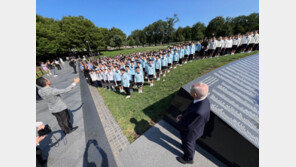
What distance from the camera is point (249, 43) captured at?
9.40 meters

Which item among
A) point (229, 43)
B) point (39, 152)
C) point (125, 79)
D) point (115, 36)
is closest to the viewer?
point (39, 152)

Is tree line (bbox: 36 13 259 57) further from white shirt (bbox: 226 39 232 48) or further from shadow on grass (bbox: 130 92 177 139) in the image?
shadow on grass (bbox: 130 92 177 139)

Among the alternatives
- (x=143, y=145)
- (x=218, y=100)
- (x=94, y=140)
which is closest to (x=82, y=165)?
(x=94, y=140)

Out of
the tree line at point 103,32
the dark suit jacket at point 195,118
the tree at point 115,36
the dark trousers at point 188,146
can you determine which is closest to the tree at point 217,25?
the tree line at point 103,32

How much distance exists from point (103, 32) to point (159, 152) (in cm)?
6269

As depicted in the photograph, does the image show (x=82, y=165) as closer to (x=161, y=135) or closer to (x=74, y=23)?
(x=161, y=135)

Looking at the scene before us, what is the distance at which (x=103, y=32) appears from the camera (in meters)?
53.2

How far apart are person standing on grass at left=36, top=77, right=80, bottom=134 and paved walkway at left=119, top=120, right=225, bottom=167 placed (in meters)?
2.72

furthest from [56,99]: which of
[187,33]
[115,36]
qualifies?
[187,33]

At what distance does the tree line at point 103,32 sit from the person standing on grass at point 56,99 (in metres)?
18.1

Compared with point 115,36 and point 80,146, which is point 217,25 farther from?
point 80,146

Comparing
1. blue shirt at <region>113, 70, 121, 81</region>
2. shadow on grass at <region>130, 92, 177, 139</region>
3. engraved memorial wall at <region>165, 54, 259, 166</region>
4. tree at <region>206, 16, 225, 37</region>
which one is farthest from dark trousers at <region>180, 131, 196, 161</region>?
tree at <region>206, 16, 225, 37</region>

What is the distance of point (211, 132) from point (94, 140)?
4217mm

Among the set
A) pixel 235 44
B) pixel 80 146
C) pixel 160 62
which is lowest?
pixel 80 146
